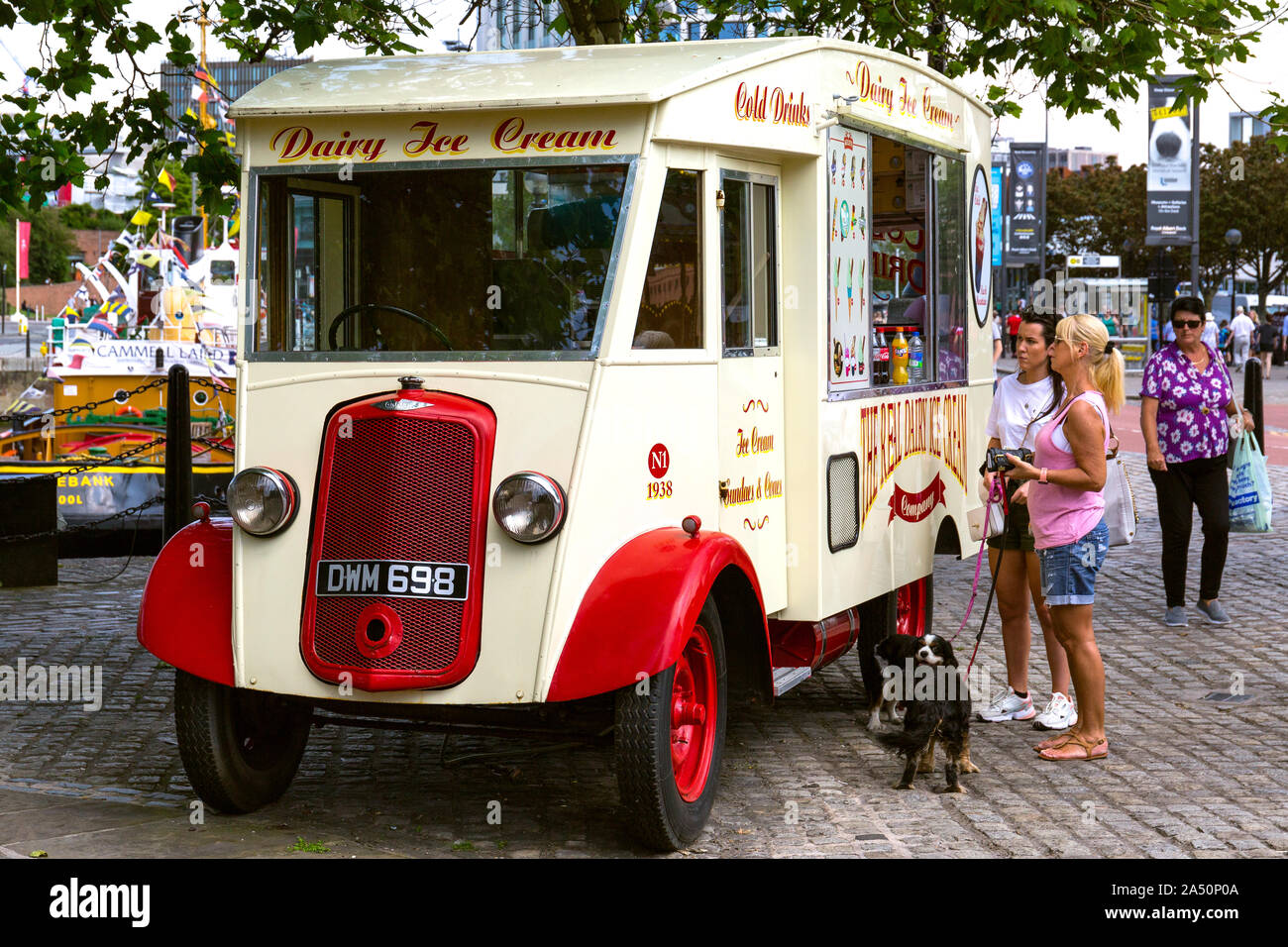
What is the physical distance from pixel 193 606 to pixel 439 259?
5.10 ft

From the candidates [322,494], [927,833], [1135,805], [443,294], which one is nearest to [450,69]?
[443,294]

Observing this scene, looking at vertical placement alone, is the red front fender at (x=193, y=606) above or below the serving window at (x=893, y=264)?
below

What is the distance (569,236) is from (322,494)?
1.25m

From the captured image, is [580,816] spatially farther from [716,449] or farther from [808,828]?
[716,449]

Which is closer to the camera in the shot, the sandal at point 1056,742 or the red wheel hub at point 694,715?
the red wheel hub at point 694,715

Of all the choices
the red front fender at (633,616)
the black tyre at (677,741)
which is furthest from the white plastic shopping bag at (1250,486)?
the red front fender at (633,616)

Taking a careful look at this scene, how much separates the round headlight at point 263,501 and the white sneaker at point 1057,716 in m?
3.81

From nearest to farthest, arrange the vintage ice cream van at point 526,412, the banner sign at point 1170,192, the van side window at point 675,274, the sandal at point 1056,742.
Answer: the vintage ice cream van at point 526,412, the van side window at point 675,274, the sandal at point 1056,742, the banner sign at point 1170,192

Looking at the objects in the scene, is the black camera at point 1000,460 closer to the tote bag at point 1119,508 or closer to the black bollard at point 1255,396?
the tote bag at point 1119,508

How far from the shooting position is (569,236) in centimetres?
586

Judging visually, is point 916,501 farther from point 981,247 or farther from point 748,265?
point 748,265

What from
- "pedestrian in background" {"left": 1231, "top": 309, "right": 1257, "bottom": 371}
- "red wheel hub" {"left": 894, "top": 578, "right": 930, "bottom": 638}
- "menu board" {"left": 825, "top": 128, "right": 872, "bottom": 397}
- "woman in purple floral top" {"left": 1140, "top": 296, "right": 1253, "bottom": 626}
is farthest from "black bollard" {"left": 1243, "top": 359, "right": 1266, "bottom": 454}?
"pedestrian in background" {"left": 1231, "top": 309, "right": 1257, "bottom": 371}

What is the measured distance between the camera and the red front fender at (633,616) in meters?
5.38

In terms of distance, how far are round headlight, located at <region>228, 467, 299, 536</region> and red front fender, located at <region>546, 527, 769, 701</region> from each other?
3.61 ft
